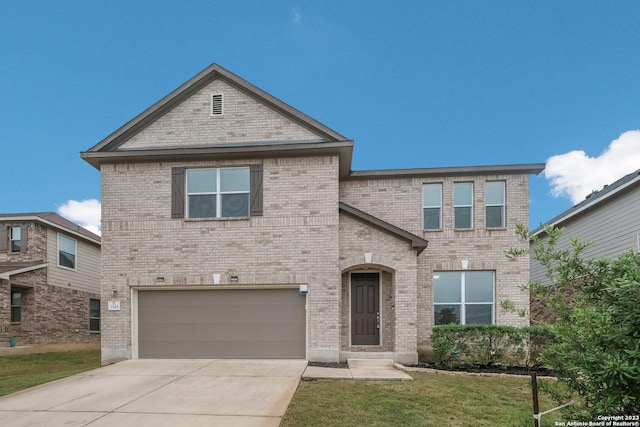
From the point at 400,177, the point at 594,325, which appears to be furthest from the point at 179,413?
the point at 400,177

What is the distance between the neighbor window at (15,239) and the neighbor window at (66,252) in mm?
1505

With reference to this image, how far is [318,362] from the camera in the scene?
9.83m

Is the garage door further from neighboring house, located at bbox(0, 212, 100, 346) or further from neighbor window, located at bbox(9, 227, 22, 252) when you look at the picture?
neighbor window, located at bbox(9, 227, 22, 252)

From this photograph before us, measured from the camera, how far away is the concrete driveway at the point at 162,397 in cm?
548

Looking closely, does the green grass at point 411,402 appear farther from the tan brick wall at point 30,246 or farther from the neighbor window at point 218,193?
the tan brick wall at point 30,246

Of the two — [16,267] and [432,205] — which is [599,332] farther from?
[16,267]

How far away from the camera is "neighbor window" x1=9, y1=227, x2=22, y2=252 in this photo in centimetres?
1650

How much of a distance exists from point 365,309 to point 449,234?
11.7 feet

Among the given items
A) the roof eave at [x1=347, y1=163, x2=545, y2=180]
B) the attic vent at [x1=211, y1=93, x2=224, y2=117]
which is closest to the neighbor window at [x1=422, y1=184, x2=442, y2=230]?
the roof eave at [x1=347, y1=163, x2=545, y2=180]

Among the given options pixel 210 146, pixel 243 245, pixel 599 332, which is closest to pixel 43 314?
pixel 243 245

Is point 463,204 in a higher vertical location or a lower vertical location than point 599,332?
higher

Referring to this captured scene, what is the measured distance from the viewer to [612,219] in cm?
1301

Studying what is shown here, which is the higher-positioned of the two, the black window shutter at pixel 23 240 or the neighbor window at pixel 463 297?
the black window shutter at pixel 23 240

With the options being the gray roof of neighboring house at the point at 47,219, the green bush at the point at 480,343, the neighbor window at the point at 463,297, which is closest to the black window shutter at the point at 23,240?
the gray roof of neighboring house at the point at 47,219
